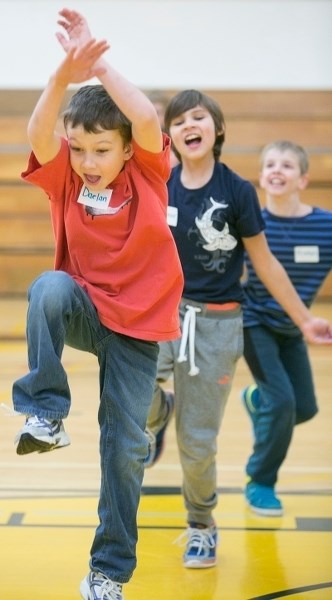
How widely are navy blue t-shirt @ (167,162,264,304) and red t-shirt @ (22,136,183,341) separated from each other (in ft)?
2.36

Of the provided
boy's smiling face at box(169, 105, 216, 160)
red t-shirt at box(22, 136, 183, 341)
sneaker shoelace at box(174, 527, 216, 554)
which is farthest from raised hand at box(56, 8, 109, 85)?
sneaker shoelace at box(174, 527, 216, 554)

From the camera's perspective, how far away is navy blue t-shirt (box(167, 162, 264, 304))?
10.9ft

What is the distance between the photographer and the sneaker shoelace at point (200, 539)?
3.32 meters

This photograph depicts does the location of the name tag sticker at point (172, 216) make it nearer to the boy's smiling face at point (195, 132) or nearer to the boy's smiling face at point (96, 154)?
the boy's smiling face at point (195, 132)

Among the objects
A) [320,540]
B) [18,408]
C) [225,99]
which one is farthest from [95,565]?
[225,99]

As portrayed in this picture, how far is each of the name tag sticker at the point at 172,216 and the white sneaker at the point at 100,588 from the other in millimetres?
1222

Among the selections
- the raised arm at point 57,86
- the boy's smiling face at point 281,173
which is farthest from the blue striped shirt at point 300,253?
the raised arm at point 57,86

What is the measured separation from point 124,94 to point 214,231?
983mm

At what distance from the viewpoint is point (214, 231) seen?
331 cm

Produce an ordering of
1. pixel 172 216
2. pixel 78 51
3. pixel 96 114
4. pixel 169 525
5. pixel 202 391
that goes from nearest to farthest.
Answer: pixel 78 51 < pixel 96 114 < pixel 202 391 < pixel 172 216 < pixel 169 525

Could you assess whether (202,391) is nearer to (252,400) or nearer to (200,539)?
(200,539)

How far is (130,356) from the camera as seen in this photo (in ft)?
8.50

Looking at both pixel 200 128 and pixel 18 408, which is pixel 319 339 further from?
pixel 18 408

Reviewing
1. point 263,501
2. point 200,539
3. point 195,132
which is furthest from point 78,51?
point 263,501
